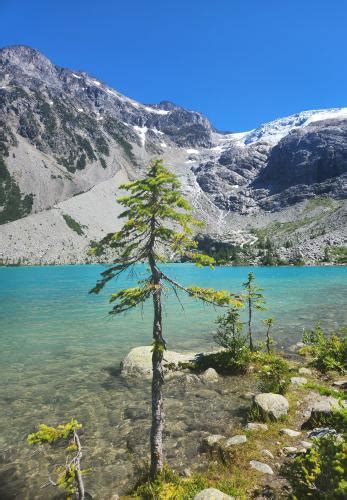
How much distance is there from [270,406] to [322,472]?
6.95 m

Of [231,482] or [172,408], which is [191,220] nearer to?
[231,482]

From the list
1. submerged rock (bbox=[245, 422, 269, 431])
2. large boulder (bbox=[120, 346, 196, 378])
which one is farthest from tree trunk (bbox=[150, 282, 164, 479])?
large boulder (bbox=[120, 346, 196, 378])

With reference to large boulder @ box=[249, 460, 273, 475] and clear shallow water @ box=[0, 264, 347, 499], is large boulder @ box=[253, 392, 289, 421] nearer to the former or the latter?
clear shallow water @ box=[0, 264, 347, 499]

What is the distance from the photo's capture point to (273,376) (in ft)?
65.7

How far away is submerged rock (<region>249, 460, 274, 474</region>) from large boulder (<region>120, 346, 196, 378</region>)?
37.7 feet

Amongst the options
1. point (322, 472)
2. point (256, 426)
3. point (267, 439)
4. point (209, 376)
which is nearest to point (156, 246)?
point (322, 472)

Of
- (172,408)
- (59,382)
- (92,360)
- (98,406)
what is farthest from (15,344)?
(172,408)

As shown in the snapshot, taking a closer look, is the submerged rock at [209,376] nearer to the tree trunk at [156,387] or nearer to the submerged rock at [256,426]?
the submerged rock at [256,426]

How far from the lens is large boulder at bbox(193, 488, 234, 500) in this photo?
9695 millimetres

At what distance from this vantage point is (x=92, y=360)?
91.7 ft

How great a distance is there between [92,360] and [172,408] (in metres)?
11.3

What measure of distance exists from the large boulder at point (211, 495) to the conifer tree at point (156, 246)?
188 cm

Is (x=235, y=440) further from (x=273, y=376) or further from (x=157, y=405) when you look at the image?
(x=273, y=376)

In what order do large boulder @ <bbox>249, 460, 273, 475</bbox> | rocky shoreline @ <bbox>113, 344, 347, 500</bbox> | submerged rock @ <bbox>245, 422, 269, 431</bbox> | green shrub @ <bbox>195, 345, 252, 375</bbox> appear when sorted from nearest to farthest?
1. rocky shoreline @ <bbox>113, 344, 347, 500</bbox>
2. large boulder @ <bbox>249, 460, 273, 475</bbox>
3. submerged rock @ <bbox>245, 422, 269, 431</bbox>
4. green shrub @ <bbox>195, 345, 252, 375</bbox>
